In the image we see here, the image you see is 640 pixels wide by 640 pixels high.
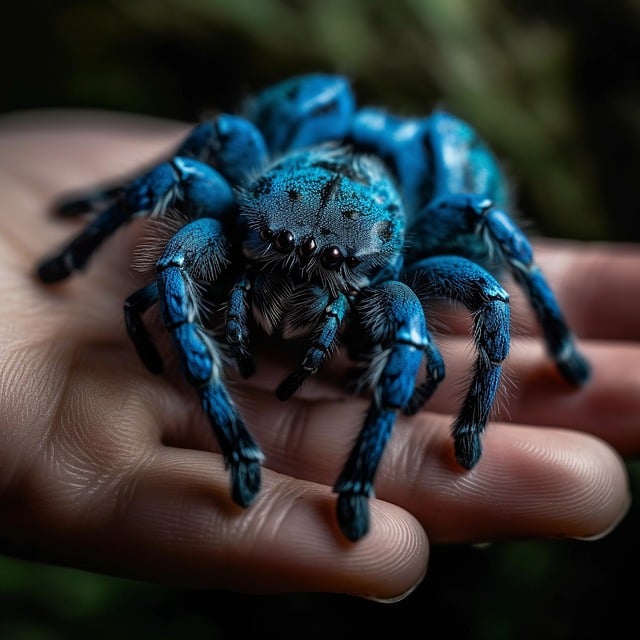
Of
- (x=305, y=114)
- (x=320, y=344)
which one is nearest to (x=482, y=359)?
(x=320, y=344)

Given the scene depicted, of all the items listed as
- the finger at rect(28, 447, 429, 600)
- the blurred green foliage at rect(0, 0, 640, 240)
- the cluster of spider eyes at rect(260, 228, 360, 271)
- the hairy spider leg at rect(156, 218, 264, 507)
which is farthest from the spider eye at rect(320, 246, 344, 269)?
the blurred green foliage at rect(0, 0, 640, 240)

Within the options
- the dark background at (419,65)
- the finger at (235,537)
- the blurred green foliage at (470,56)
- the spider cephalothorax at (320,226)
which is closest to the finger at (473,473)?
the finger at (235,537)

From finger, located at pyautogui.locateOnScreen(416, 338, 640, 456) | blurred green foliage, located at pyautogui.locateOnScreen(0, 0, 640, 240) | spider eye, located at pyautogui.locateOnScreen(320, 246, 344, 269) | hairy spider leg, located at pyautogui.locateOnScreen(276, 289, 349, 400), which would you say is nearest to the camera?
hairy spider leg, located at pyautogui.locateOnScreen(276, 289, 349, 400)

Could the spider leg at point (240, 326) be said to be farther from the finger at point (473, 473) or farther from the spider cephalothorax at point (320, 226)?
the finger at point (473, 473)

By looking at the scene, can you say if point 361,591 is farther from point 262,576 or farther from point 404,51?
point 404,51

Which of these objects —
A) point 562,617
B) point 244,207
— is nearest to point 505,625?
point 562,617

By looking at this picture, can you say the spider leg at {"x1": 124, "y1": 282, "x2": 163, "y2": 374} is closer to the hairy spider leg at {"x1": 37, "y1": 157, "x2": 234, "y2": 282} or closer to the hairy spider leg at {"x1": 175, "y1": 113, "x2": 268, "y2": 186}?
the hairy spider leg at {"x1": 37, "y1": 157, "x2": 234, "y2": 282}

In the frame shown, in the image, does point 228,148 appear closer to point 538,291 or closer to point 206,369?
point 206,369
